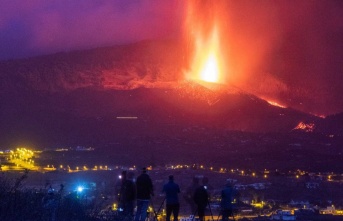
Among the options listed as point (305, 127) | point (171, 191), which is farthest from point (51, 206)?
point (305, 127)

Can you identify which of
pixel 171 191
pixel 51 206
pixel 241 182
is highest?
pixel 241 182

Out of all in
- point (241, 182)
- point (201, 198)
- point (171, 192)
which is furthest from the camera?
point (241, 182)

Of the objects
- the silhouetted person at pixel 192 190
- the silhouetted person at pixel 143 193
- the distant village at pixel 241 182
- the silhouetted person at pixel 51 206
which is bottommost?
the silhouetted person at pixel 51 206

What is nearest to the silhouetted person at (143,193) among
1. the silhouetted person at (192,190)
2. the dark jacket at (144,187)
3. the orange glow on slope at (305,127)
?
the dark jacket at (144,187)

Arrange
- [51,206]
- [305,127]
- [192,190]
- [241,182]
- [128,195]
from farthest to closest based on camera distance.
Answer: [305,127] < [241,182] < [192,190] < [128,195] < [51,206]

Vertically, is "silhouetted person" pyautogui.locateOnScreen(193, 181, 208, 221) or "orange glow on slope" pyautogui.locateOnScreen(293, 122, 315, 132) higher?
"orange glow on slope" pyautogui.locateOnScreen(293, 122, 315, 132)

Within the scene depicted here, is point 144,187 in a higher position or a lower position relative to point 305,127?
lower

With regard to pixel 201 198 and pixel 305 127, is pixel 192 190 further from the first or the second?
pixel 305 127

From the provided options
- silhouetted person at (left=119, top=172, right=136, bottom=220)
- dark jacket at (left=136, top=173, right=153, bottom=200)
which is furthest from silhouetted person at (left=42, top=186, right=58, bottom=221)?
silhouetted person at (left=119, top=172, right=136, bottom=220)

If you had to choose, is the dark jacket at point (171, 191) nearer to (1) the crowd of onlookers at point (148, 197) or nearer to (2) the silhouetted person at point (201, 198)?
(1) the crowd of onlookers at point (148, 197)

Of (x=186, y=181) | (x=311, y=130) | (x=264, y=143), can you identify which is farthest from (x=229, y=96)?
(x=186, y=181)

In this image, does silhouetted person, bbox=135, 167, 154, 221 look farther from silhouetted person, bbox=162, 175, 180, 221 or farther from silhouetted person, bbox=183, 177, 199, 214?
silhouetted person, bbox=183, 177, 199, 214

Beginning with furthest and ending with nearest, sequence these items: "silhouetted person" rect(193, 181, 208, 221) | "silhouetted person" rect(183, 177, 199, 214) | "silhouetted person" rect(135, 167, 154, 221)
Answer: "silhouetted person" rect(183, 177, 199, 214), "silhouetted person" rect(193, 181, 208, 221), "silhouetted person" rect(135, 167, 154, 221)
